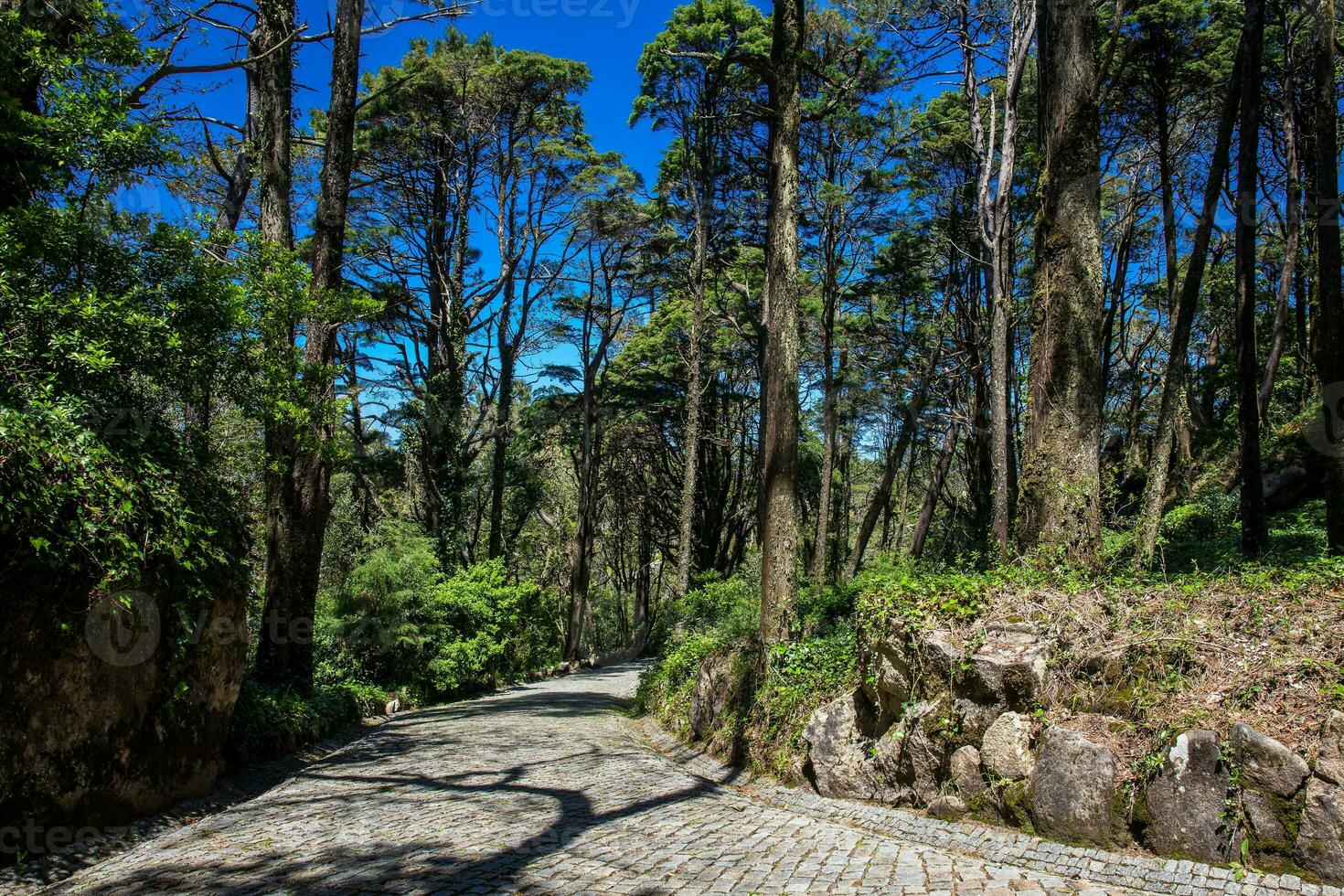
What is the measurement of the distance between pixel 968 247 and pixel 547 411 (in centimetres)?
1476

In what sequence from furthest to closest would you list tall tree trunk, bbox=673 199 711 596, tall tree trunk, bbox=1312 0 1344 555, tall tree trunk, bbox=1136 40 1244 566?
tall tree trunk, bbox=673 199 711 596, tall tree trunk, bbox=1136 40 1244 566, tall tree trunk, bbox=1312 0 1344 555

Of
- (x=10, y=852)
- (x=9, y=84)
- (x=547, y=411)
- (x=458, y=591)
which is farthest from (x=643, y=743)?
(x=547, y=411)

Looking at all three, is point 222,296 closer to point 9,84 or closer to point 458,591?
point 9,84

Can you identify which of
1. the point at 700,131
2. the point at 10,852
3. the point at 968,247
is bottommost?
the point at 10,852

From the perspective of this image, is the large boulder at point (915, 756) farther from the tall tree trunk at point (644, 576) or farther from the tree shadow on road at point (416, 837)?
the tall tree trunk at point (644, 576)

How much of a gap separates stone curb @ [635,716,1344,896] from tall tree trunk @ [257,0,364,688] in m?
6.12

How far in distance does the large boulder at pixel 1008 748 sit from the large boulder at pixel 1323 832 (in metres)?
1.27

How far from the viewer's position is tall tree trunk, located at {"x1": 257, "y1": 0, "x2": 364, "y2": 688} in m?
8.41

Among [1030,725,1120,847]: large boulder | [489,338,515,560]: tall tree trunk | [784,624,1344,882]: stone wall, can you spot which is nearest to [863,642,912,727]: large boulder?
[784,624,1344,882]: stone wall

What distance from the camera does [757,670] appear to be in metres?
7.48

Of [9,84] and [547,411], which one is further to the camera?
[547,411]

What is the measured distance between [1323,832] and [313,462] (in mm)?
9683

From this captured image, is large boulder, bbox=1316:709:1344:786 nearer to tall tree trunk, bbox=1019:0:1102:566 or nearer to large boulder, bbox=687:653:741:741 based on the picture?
tall tree trunk, bbox=1019:0:1102:566

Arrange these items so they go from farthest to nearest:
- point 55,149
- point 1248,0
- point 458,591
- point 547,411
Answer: point 547,411 < point 458,591 < point 1248,0 < point 55,149
